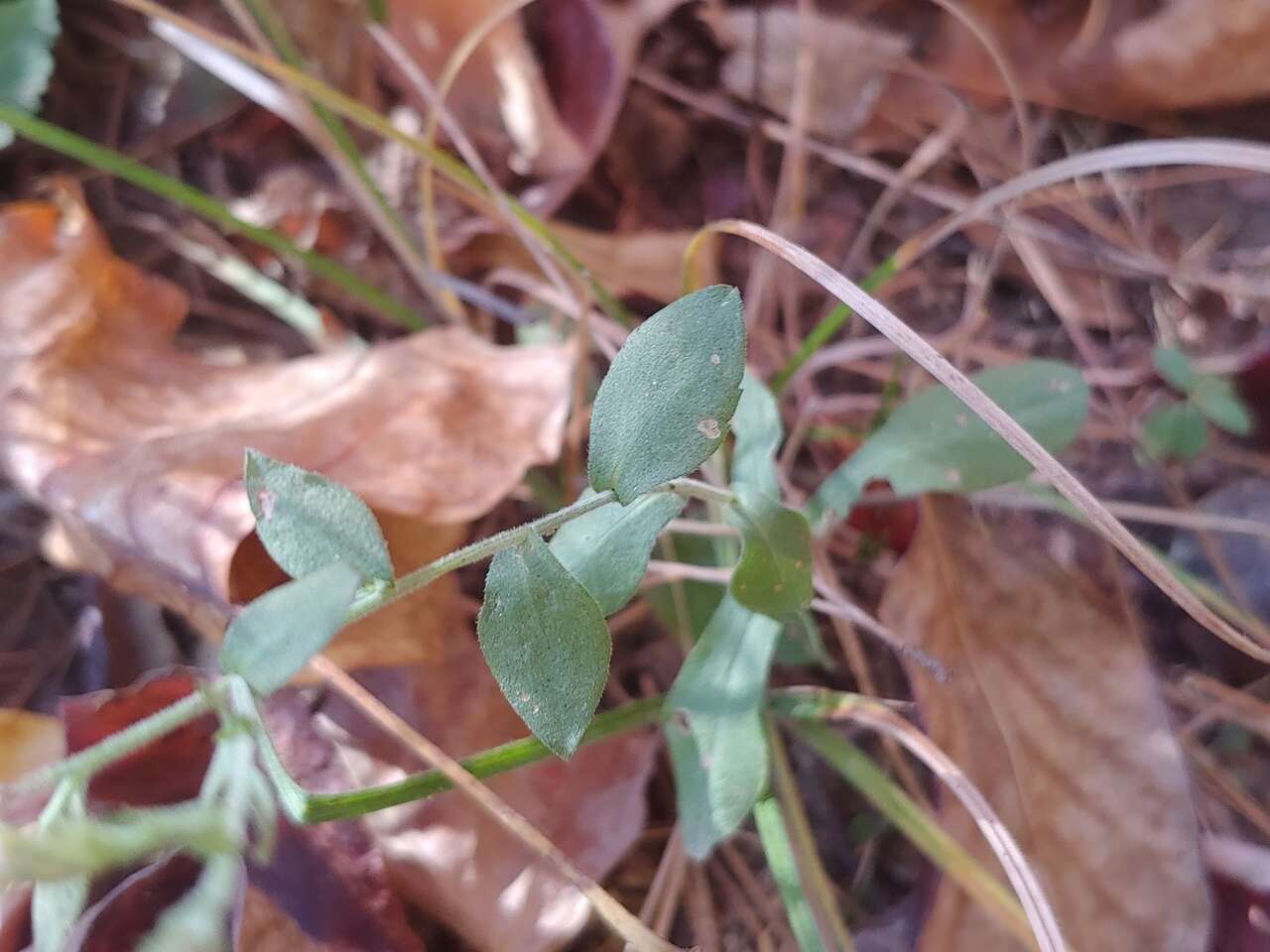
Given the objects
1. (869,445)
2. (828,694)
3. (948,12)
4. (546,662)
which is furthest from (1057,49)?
(546,662)

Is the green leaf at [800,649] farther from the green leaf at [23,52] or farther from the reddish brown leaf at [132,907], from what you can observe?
the green leaf at [23,52]

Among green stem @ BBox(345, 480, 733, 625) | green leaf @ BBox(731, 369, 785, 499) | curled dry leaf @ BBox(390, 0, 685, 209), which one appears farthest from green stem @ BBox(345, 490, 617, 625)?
curled dry leaf @ BBox(390, 0, 685, 209)

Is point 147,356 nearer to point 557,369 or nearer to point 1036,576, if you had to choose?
point 557,369

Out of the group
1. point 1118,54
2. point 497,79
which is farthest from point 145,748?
point 1118,54

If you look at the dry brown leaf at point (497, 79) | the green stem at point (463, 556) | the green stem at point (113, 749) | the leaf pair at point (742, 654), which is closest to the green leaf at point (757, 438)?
the leaf pair at point (742, 654)

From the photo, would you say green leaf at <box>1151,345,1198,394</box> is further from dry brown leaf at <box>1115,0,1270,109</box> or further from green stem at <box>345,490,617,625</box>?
green stem at <box>345,490,617,625</box>

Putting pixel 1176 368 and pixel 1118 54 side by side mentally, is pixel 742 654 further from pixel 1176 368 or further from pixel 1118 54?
pixel 1118 54
